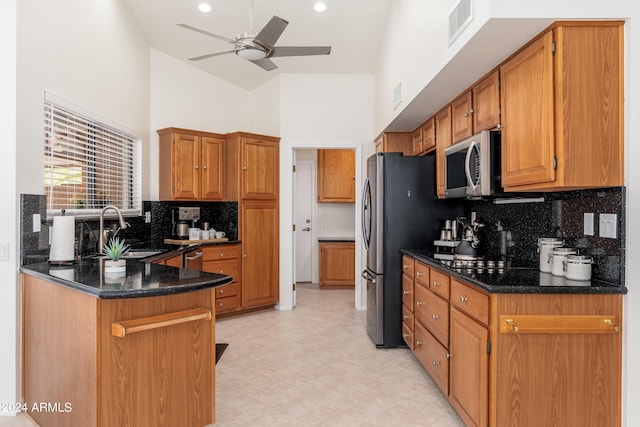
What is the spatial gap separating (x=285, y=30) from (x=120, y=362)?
3792 millimetres

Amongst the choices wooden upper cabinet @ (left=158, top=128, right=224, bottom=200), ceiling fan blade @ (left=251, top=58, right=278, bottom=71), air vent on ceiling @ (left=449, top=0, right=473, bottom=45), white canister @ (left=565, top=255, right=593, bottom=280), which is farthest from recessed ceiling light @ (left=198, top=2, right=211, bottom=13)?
white canister @ (left=565, top=255, right=593, bottom=280)

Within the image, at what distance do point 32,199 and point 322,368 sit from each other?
8.08 feet

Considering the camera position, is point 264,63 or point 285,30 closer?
point 264,63

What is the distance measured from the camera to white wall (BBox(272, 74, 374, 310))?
5594mm

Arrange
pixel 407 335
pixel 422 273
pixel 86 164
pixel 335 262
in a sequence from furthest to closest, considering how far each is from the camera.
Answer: pixel 335 262 < pixel 86 164 < pixel 407 335 < pixel 422 273

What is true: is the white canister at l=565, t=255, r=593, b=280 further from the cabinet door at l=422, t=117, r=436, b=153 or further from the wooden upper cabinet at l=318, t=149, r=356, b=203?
the wooden upper cabinet at l=318, t=149, r=356, b=203

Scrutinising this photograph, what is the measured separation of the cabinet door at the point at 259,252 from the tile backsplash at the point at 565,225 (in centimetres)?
278

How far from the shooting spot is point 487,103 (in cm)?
275

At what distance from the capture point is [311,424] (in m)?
2.58

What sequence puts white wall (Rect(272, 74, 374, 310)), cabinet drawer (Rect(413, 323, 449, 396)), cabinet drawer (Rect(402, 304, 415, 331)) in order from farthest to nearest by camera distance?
white wall (Rect(272, 74, 374, 310))
cabinet drawer (Rect(402, 304, 415, 331))
cabinet drawer (Rect(413, 323, 449, 396))

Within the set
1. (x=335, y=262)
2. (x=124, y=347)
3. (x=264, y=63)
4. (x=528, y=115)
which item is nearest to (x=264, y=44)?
(x=264, y=63)

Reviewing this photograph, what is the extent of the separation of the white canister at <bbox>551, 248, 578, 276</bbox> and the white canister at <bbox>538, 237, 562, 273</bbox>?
10cm

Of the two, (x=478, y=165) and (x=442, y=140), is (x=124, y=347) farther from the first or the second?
(x=442, y=140)

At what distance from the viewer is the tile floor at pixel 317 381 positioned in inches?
105
